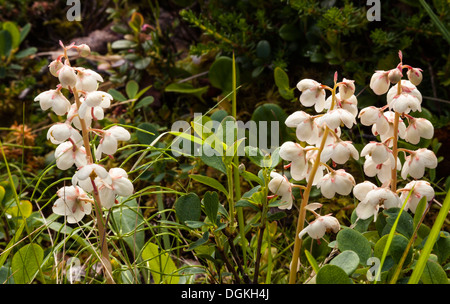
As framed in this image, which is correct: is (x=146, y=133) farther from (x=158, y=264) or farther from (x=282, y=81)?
(x=282, y=81)

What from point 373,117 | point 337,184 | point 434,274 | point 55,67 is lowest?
point 434,274

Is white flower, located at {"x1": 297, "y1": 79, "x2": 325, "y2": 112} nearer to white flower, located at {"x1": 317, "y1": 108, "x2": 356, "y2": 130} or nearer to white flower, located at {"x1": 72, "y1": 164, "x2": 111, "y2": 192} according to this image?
white flower, located at {"x1": 317, "y1": 108, "x2": 356, "y2": 130}

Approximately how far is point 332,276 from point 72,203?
488 mm

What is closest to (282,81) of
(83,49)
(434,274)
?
(83,49)

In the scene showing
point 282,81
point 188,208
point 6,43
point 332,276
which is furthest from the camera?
point 6,43

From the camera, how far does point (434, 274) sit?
31.5 inches

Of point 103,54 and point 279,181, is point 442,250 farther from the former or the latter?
point 103,54

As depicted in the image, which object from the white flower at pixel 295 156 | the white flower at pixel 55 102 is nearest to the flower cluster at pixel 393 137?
the white flower at pixel 295 156

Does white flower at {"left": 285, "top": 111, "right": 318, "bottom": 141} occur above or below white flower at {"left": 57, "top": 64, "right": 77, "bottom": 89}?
below

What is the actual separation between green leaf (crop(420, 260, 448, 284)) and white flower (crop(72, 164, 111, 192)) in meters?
0.54

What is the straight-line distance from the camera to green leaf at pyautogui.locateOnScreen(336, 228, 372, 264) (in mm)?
849

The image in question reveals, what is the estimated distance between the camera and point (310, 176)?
2.95ft

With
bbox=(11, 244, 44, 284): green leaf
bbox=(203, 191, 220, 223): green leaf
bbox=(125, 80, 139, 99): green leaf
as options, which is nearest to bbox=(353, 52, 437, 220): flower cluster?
bbox=(203, 191, 220, 223): green leaf

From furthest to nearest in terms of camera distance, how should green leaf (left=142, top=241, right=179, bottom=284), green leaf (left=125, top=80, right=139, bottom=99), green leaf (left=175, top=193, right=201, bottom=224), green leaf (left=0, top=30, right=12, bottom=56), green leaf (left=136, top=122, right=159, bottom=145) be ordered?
green leaf (left=0, top=30, right=12, bottom=56)
green leaf (left=125, top=80, right=139, bottom=99)
green leaf (left=136, top=122, right=159, bottom=145)
green leaf (left=142, top=241, right=179, bottom=284)
green leaf (left=175, top=193, right=201, bottom=224)
